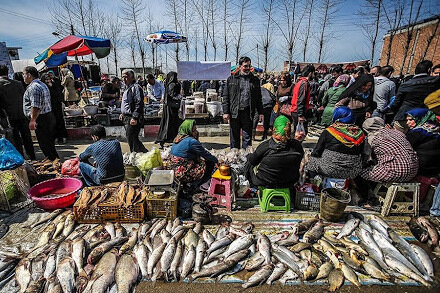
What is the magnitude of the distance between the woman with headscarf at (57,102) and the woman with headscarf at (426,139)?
7.67 meters

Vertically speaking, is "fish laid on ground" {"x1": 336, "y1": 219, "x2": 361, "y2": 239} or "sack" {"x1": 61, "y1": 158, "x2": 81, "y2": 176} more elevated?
"sack" {"x1": 61, "y1": 158, "x2": 81, "y2": 176}

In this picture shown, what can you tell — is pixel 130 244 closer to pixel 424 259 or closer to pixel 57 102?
pixel 424 259

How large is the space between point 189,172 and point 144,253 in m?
1.48

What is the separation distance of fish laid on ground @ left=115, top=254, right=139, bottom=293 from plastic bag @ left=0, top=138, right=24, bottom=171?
245 centimetres

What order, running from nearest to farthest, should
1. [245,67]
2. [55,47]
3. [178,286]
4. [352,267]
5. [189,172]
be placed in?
[178,286] → [352,267] → [189,172] → [245,67] → [55,47]

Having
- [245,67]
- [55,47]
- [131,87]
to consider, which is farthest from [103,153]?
[55,47]

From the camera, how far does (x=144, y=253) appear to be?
2.68 metres

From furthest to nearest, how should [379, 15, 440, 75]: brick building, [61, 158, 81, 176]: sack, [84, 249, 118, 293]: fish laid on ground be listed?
1. [379, 15, 440, 75]: brick building
2. [61, 158, 81, 176]: sack
3. [84, 249, 118, 293]: fish laid on ground

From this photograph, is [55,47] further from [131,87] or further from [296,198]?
[296,198]

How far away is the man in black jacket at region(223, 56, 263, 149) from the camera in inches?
209

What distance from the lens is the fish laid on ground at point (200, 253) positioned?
2.57m

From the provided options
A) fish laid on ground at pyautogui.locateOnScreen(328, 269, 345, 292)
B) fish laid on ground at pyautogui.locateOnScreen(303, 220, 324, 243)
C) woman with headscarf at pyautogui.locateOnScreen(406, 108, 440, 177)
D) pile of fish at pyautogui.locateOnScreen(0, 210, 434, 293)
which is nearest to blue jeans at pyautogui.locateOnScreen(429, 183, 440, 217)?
woman with headscarf at pyautogui.locateOnScreen(406, 108, 440, 177)

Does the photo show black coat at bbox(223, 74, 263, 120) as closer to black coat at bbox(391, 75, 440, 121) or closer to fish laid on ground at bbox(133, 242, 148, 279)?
black coat at bbox(391, 75, 440, 121)

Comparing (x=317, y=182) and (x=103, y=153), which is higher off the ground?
(x=103, y=153)
